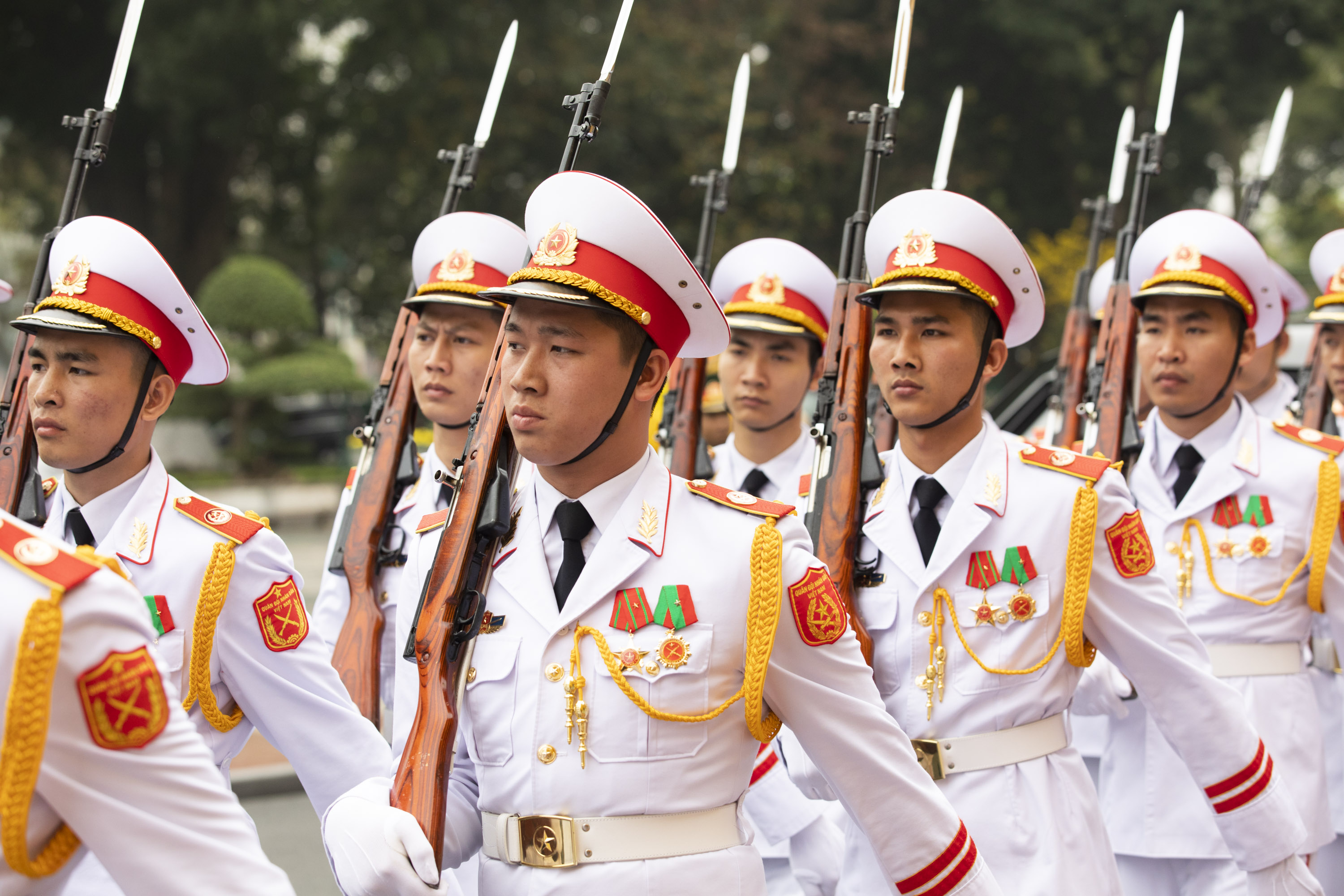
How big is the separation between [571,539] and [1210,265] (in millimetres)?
2802

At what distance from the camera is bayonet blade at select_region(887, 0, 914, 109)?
3.73 metres

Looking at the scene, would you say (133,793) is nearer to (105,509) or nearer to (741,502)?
(741,502)

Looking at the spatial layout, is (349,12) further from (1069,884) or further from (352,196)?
(1069,884)

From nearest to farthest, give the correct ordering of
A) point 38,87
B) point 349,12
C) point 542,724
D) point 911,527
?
point 542,724
point 911,527
point 349,12
point 38,87

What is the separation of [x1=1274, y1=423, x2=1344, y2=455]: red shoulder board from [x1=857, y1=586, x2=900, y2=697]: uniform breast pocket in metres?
1.78

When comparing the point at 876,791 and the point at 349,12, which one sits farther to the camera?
the point at 349,12

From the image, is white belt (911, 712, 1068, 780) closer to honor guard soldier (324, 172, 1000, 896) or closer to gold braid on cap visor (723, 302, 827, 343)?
honor guard soldier (324, 172, 1000, 896)

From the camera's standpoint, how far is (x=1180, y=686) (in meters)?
3.23

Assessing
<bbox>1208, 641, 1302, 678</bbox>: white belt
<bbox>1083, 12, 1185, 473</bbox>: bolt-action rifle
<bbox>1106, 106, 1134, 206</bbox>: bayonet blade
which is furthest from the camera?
<bbox>1106, 106, 1134, 206</bbox>: bayonet blade

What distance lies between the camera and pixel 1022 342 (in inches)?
145

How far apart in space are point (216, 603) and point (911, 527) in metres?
1.60

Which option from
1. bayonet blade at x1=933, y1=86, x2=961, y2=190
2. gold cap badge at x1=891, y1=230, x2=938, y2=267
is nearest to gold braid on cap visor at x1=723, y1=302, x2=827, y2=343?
bayonet blade at x1=933, y1=86, x2=961, y2=190

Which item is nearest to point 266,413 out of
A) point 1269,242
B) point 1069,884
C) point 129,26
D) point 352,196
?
point 352,196

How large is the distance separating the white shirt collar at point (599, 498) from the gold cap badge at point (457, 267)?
2.16 meters
